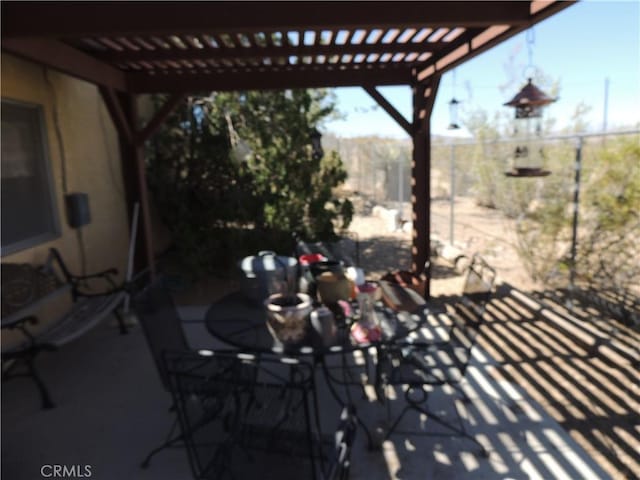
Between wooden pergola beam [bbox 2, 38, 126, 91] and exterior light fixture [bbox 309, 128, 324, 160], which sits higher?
wooden pergola beam [bbox 2, 38, 126, 91]

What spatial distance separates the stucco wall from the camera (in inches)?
144

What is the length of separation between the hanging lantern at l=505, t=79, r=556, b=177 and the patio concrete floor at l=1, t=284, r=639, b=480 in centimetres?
137

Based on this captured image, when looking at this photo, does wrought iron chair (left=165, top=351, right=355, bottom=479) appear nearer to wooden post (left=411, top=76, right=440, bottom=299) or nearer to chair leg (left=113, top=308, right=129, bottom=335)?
chair leg (left=113, top=308, right=129, bottom=335)

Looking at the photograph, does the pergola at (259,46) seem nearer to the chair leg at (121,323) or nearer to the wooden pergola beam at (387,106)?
the wooden pergola beam at (387,106)

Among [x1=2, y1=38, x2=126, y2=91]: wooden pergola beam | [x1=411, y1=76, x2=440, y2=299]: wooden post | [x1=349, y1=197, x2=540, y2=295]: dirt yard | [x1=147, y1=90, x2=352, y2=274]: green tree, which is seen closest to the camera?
[x1=2, y1=38, x2=126, y2=91]: wooden pergola beam

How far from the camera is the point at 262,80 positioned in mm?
4484

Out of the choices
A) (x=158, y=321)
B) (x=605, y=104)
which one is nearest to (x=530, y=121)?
(x=158, y=321)

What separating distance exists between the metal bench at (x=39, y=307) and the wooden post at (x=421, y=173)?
3.02 metres

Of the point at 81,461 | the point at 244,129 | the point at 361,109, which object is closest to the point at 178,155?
the point at 244,129

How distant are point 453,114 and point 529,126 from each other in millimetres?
883

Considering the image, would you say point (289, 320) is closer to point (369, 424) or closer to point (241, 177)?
point (369, 424)

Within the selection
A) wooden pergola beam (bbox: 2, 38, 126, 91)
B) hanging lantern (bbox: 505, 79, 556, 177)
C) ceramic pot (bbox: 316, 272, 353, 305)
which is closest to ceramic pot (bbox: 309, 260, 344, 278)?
ceramic pot (bbox: 316, 272, 353, 305)

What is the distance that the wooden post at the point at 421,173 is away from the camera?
181 inches

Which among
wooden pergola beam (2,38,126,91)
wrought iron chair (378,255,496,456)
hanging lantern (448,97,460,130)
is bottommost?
wrought iron chair (378,255,496,456)
